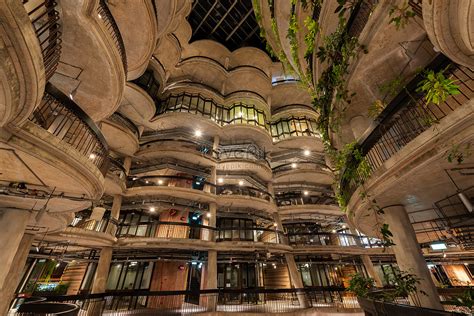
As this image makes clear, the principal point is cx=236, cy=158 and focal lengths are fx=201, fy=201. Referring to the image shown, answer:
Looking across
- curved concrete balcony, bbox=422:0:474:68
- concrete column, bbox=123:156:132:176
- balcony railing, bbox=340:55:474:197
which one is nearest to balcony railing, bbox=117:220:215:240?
concrete column, bbox=123:156:132:176

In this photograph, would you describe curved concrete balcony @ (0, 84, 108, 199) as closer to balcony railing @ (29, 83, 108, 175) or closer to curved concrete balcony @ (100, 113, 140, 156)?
balcony railing @ (29, 83, 108, 175)

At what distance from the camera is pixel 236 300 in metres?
15.6

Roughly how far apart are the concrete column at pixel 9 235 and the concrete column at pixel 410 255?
10.8 meters

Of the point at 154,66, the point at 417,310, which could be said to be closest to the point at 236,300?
the point at 417,310

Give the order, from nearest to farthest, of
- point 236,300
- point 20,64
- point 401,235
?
point 20,64
point 401,235
point 236,300

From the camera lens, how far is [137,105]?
54.2 feet

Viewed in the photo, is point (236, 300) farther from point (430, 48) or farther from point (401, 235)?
point (430, 48)

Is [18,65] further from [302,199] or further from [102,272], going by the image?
[302,199]

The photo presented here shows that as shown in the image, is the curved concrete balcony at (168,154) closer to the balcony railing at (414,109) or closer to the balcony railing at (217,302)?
the balcony railing at (217,302)

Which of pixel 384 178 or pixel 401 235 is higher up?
pixel 384 178

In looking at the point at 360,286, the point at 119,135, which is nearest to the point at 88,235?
the point at 119,135

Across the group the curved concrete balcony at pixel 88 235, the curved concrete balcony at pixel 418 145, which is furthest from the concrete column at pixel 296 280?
the curved concrete balcony at pixel 88 235

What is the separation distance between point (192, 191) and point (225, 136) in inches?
310

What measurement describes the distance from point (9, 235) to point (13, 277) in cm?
396
